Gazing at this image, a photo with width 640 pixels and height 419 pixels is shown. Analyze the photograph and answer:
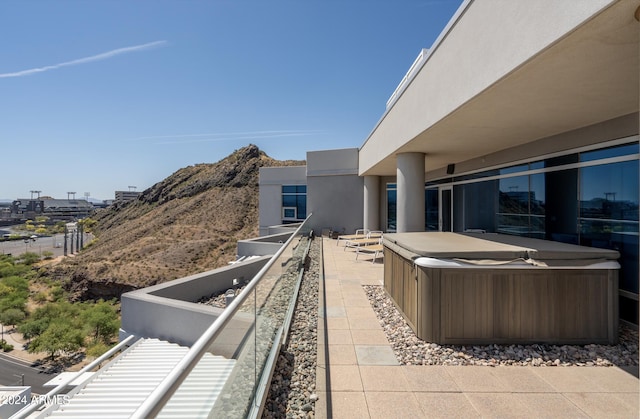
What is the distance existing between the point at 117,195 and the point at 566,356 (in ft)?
528

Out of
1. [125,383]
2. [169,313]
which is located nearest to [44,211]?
[169,313]

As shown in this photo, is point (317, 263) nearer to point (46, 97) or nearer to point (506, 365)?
point (506, 365)

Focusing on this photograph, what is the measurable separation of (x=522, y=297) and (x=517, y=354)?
713 mm

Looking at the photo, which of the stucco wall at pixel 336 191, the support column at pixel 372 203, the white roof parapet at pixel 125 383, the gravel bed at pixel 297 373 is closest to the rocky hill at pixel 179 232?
the stucco wall at pixel 336 191

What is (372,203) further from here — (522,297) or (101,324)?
(101,324)

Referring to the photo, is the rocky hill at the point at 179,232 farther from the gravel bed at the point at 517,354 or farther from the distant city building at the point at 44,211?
the distant city building at the point at 44,211

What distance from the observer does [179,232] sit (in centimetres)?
4469

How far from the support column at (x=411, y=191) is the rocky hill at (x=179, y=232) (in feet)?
94.8

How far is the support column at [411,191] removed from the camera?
8.31 m

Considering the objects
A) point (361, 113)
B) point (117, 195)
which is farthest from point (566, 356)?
point (117, 195)

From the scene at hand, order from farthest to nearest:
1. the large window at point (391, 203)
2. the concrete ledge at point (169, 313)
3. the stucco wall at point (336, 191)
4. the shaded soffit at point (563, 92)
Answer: the stucco wall at point (336, 191) < the large window at point (391, 203) < the concrete ledge at point (169, 313) < the shaded soffit at point (563, 92)

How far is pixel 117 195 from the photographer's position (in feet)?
439

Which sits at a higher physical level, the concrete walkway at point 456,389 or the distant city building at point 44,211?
the distant city building at point 44,211

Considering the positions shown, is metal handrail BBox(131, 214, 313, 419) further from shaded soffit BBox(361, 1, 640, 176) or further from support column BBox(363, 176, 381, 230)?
support column BBox(363, 176, 381, 230)
